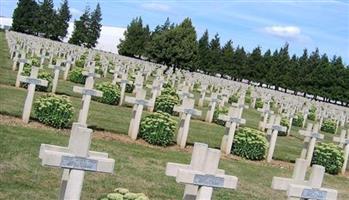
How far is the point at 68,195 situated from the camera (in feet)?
20.1

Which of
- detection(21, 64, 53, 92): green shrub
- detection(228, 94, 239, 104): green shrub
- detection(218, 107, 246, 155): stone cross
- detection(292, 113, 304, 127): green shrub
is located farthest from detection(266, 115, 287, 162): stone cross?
detection(228, 94, 239, 104): green shrub

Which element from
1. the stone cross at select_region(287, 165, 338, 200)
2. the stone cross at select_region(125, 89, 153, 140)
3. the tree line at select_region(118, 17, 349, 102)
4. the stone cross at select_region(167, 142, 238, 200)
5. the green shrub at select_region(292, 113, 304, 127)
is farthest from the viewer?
the tree line at select_region(118, 17, 349, 102)

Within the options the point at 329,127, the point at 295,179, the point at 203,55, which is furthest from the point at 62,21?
the point at 295,179

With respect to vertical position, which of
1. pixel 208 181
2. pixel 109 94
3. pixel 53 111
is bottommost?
pixel 53 111

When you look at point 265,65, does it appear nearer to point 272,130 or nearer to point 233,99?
point 233,99

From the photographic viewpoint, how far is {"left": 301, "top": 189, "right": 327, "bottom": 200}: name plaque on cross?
7305 millimetres

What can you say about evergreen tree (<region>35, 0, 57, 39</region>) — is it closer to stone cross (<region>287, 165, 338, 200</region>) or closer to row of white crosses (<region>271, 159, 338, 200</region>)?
row of white crosses (<region>271, 159, 338, 200</region>)

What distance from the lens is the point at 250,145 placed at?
16016 mm

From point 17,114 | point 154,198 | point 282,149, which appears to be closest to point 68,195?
point 154,198

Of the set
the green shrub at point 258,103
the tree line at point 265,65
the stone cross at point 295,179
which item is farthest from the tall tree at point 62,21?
the stone cross at point 295,179

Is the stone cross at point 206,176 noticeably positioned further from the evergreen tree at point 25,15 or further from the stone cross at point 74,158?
the evergreen tree at point 25,15

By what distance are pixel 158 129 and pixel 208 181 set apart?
868 cm

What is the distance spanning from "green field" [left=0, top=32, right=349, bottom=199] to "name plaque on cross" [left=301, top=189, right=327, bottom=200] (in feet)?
10.5

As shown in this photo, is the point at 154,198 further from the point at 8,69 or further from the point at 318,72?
the point at 318,72
